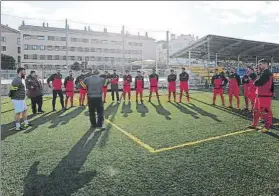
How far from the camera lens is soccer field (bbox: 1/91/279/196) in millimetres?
4078

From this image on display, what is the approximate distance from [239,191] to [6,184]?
134 inches

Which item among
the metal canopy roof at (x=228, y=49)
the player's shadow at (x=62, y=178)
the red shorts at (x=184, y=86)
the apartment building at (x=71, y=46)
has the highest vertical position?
the apartment building at (x=71, y=46)

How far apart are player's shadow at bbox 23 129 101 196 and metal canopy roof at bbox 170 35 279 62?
66.3 ft

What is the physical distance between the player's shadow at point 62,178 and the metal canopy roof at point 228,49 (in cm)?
2020

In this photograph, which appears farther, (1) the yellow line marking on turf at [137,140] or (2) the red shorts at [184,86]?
(2) the red shorts at [184,86]

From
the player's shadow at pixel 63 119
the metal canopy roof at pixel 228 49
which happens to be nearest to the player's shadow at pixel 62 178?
the player's shadow at pixel 63 119

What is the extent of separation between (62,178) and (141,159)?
1.53 m

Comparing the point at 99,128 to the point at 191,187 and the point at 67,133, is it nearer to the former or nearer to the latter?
the point at 67,133

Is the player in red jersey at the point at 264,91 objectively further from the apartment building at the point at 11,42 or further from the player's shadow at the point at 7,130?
the apartment building at the point at 11,42

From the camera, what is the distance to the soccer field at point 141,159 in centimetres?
408

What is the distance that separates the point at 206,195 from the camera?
3801 mm

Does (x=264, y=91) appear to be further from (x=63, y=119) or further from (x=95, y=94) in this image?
(x=63, y=119)

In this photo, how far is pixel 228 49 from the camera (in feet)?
96.2

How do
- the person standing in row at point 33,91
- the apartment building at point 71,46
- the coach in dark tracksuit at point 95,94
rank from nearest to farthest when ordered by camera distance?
the coach in dark tracksuit at point 95,94
the person standing in row at point 33,91
the apartment building at point 71,46
